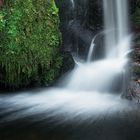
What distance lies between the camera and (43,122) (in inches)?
230

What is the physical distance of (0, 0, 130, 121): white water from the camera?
20.8ft

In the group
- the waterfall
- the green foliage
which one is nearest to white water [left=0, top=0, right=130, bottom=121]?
the waterfall

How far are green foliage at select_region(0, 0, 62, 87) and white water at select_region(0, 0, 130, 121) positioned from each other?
418mm

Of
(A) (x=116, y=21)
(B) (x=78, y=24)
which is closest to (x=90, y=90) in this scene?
(B) (x=78, y=24)

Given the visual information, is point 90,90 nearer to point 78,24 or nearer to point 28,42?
point 28,42

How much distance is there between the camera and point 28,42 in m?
7.09

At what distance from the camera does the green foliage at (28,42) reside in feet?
22.5

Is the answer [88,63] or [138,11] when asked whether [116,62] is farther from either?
[138,11]

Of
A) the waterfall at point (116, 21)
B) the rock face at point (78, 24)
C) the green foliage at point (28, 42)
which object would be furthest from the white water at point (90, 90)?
the green foliage at point (28, 42)

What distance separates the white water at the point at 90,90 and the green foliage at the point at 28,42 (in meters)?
0.42

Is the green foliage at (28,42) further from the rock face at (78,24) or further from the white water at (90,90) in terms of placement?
the rock face at (78,24)

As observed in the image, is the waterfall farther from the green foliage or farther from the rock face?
the green foliage

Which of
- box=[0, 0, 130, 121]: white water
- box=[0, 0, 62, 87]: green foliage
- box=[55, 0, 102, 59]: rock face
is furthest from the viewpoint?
box=[55, 0, 102, 59]: rock face

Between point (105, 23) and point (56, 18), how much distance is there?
222 centimetres
